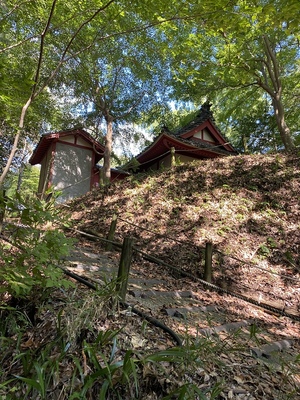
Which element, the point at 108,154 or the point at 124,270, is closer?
the point at 124,270

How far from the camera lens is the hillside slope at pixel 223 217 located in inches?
248

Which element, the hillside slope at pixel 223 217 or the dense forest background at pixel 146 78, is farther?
the dense forest background at pixel 146 78

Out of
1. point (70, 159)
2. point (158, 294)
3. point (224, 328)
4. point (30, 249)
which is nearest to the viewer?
point (30, 249)

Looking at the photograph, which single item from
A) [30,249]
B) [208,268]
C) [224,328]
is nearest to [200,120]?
[208,268]

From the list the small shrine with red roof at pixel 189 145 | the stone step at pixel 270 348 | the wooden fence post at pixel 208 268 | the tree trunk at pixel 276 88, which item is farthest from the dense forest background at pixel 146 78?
the stone step at pixel 270 348

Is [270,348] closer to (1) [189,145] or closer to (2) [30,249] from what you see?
(2) [30,249]

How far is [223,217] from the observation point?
27.1ft

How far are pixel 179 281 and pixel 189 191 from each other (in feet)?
15.6

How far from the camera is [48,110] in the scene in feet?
44.8

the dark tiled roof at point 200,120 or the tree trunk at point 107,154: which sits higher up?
the dark tiled roof at point 200,120

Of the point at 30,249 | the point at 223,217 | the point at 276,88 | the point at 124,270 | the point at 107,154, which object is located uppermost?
the point at 276,88

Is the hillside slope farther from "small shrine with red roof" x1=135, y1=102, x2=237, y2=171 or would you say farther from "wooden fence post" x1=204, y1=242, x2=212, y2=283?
"small shrine with red roof" x1=135, y1=102, x2=237, y2=171

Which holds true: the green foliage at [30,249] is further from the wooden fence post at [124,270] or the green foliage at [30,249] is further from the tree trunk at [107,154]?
the tree trunk at [107,154]

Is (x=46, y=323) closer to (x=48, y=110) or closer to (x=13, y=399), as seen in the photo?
(x=13, y=399)
